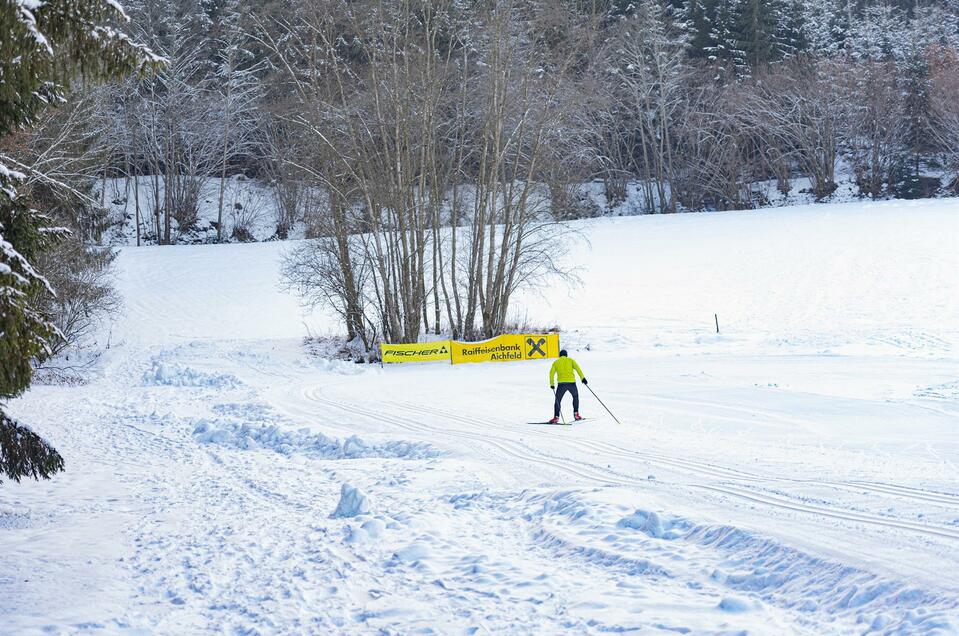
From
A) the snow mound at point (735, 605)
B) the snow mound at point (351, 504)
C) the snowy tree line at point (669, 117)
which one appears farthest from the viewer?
the snowy tree line at point (669, 117)

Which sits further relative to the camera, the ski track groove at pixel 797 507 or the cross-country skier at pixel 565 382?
the cross-country skier at pixel 565 382

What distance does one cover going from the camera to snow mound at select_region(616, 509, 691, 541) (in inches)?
317

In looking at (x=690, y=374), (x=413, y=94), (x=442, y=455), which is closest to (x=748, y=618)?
(x=442, y=455)

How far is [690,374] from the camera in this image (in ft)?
71.6

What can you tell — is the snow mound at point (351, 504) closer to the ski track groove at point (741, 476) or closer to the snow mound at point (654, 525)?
the snow mound at point (654, 525)

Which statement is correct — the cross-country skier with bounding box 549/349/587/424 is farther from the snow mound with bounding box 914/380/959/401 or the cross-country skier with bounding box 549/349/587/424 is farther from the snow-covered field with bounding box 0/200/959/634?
the snow mound with bounding box 914/380/959/401

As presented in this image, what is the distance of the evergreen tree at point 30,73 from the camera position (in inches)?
231

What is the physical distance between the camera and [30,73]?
20.3 feet

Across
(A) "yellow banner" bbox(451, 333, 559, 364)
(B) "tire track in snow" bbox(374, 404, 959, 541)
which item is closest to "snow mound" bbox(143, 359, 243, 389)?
(A) "yellow banner" bbox(451, 333, 559, 364)

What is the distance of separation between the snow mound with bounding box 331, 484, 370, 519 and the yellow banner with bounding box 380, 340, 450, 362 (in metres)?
18.5

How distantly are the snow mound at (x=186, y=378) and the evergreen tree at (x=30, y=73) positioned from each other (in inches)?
626

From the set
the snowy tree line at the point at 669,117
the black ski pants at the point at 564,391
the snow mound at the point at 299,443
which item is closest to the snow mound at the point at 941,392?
the black ski pants at the point at 564,391

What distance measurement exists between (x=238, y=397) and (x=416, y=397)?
4.50m

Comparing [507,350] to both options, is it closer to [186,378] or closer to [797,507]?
[186,378]
